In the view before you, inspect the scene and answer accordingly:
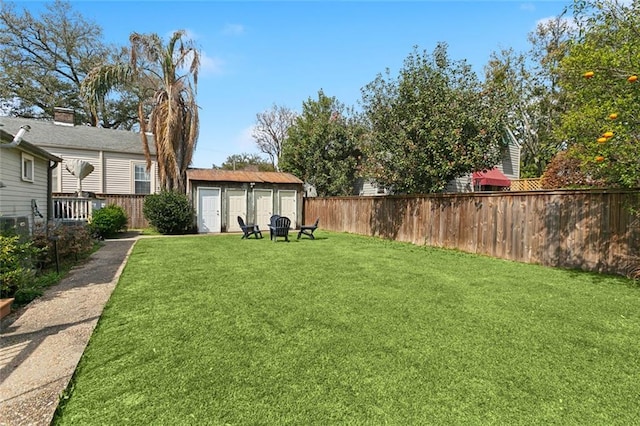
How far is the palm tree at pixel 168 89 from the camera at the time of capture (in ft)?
49.3

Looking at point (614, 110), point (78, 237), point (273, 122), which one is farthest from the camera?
point (273, 122)

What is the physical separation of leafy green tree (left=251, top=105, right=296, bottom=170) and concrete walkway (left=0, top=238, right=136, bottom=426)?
28482mm

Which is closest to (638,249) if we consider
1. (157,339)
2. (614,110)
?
(614,110)

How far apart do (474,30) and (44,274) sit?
1164 cm

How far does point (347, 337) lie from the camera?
3.34 metres

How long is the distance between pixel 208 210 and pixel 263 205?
267 centimetres

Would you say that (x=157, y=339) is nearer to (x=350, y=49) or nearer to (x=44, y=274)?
(x=44, y=274)

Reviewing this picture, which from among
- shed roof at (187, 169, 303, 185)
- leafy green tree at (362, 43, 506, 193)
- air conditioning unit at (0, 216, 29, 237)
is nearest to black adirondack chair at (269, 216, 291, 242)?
leafy green tree at (362, 43, 506, 193)

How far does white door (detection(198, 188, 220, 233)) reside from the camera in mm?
14844

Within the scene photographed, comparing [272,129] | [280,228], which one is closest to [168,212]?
[280,228]

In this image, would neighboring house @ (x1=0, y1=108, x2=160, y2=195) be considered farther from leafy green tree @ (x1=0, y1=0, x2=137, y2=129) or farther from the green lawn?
the green lawn

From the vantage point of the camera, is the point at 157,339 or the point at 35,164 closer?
the point at 157,339

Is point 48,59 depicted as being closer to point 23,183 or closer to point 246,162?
point 246,162

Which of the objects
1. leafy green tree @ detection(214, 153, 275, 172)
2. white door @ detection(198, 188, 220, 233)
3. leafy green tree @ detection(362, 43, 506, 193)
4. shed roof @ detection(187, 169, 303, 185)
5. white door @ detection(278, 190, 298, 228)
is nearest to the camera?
leafy green tree @ detection(362, 43, 506, 193)
